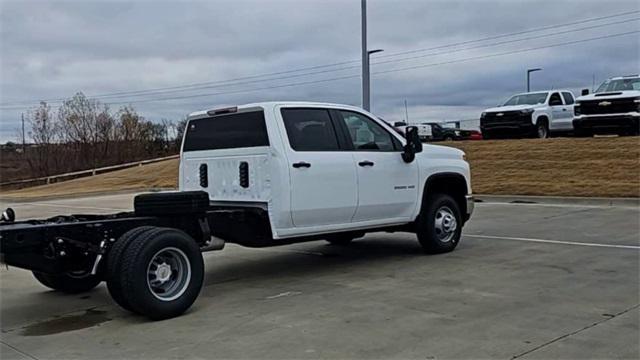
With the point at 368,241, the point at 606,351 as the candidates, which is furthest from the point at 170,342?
the point at 368,241

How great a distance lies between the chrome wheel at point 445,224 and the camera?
946 centimetres

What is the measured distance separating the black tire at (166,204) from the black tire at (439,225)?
11.7 ft

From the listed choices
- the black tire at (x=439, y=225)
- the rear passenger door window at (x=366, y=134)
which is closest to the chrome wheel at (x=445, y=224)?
the black tire at (x=439, y=225)

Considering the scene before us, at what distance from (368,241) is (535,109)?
1579 cm

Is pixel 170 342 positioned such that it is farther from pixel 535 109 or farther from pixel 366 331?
pixel 535 109

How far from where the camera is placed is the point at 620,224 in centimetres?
1215

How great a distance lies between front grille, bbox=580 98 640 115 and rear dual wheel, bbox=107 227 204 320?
60.7ft

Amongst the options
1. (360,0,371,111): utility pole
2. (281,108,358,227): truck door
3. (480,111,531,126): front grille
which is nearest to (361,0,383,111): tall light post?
(360,0,371,111): utility pole

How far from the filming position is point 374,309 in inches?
250

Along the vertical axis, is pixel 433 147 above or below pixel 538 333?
above

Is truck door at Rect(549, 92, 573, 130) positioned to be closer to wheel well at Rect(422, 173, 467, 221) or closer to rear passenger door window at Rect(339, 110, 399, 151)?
wheel well at Rect(422, 173, 467, 221)

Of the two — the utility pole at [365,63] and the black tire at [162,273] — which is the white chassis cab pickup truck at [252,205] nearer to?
the black tire at [162,273]

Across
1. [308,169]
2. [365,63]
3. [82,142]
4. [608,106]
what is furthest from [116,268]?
[82,142]

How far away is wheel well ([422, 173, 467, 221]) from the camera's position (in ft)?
30.8
